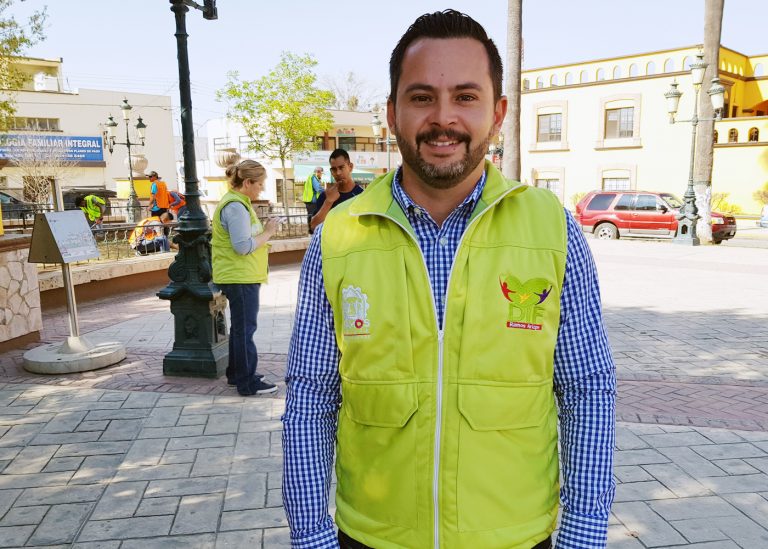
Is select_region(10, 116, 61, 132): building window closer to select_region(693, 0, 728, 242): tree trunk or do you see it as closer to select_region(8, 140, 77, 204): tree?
select_region(8, 140, 77, 204): tree

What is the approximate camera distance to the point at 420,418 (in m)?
1.48

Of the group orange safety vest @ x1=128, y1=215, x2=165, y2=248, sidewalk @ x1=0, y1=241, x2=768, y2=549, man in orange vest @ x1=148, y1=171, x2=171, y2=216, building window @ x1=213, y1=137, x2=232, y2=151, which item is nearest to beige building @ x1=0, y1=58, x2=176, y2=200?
building window @ x1=213, y1=137, x2=232, y2=151

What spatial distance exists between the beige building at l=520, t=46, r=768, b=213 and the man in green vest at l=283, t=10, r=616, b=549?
93.0 feet

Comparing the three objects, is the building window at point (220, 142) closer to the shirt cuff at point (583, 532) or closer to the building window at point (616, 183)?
the building window at point (616, 183)

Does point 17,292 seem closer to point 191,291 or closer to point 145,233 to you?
point 191,291

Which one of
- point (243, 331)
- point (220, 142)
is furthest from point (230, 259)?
point (220, 142)

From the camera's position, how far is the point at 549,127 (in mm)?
32156

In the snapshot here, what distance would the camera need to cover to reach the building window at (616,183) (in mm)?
29778

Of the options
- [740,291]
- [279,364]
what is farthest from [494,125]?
[740,291]

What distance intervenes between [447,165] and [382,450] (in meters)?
0.75

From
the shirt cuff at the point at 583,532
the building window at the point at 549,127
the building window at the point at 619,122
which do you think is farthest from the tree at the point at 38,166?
the shirt cuff at the point at 583,532

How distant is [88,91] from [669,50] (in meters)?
38.3

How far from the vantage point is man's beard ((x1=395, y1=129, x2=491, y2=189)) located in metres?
1.55

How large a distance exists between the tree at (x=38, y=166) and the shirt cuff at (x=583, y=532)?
25785mm
